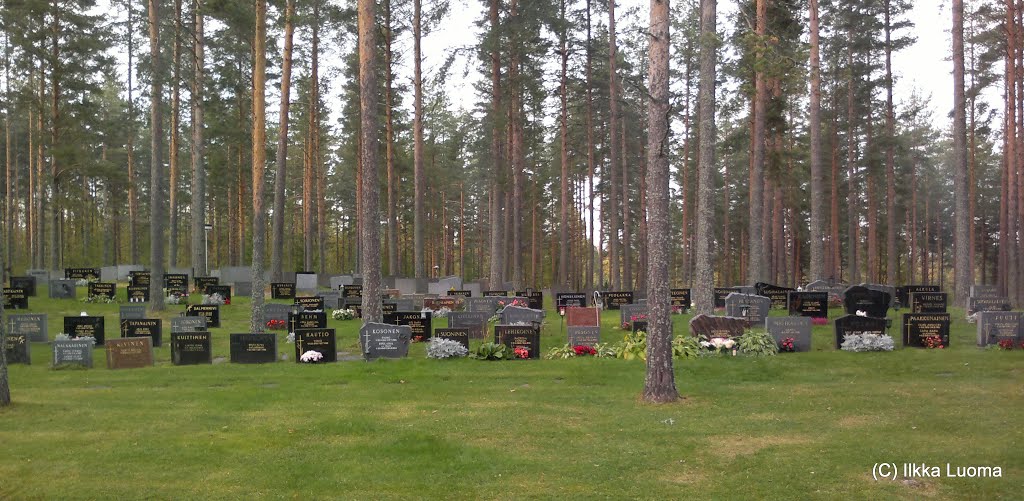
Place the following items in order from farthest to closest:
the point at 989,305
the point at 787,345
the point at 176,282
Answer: the point at 176,282, the point at 989,305, the point at 787,345

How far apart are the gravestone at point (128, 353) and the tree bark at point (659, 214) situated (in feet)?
33.9

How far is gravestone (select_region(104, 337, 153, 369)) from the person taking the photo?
47.2ft

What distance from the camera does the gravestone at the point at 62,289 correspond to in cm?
2867

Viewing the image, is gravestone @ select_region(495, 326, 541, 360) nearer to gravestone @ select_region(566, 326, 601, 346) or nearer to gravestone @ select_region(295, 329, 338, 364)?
gravestone @ select_region(566, 326, 601, 346)

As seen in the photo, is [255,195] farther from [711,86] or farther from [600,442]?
[600,442]

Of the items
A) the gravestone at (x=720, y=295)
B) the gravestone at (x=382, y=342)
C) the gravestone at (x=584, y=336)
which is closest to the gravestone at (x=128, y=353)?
the gravestone at (x=382, y=342)

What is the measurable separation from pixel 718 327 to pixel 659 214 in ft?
19.8

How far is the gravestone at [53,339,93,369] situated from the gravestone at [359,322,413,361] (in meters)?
5.43

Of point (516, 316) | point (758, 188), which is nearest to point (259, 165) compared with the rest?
point (516, 316)

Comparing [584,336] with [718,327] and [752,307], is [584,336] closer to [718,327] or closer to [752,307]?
[718,327]

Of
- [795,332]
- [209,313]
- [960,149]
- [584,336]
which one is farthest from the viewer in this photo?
[960,149]

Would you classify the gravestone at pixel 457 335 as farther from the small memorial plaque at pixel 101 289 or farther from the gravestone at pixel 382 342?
the small memorial plaque at pixel 101 289

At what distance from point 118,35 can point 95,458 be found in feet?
107

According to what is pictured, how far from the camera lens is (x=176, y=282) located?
29156 millimetres
